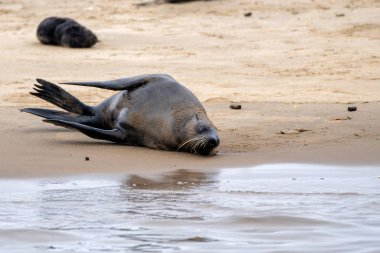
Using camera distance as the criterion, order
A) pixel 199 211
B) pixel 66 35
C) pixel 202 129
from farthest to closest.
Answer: pixel 66 35 < pixel 202 129 < pixel 199 211

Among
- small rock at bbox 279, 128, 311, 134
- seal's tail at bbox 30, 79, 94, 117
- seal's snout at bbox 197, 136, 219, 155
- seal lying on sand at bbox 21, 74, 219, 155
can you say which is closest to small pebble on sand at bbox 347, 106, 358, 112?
small rock at bbox 279, 128, 311, 134

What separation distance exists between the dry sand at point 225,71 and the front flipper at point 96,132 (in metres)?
0.08

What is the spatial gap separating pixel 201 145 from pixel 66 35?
7609mm

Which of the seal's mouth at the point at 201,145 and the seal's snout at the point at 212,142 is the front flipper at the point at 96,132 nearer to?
the seal's mouth at the point at 201,145

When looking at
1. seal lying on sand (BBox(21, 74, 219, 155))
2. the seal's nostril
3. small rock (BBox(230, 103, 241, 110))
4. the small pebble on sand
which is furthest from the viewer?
small rock (BBox(230, 103, 241, 110))

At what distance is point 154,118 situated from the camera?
28.5ft

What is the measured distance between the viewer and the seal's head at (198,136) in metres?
8.20

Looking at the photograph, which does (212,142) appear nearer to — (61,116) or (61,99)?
(61,116)

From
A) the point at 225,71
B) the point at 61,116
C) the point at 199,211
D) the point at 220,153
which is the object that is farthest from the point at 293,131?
the point at 225,71

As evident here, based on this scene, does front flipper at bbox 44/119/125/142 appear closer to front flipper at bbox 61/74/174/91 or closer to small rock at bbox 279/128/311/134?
front flipper at bbox 61/74/174/91

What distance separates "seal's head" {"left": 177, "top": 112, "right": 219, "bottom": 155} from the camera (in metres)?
8.20

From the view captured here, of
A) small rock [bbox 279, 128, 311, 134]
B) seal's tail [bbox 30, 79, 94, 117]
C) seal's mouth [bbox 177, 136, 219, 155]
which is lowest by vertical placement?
small rock [bbox 279, 128, 311, 134]

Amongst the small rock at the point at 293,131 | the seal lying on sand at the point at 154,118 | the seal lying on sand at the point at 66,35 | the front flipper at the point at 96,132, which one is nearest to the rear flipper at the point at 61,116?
the seal lying on sand at the point at 154,118

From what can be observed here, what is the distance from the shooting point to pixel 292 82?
500 inches
